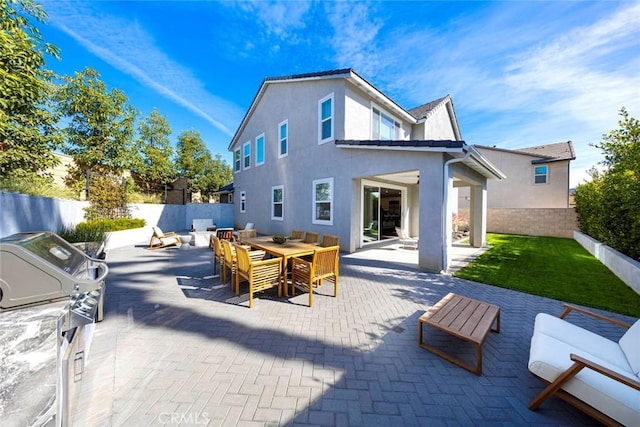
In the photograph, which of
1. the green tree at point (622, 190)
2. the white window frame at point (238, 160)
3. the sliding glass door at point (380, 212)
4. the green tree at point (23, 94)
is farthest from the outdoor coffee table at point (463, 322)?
the white window frame at point (238, 160)

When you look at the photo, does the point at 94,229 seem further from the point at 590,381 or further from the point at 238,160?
the point at 590,381

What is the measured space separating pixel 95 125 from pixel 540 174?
3165 centimetres

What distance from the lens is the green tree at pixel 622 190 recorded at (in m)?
5.01

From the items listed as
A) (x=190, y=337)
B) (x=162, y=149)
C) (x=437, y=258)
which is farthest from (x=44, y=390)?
(x=162, y=149)

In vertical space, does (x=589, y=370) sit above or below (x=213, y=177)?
below

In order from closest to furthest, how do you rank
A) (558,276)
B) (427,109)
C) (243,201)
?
(558,276), (427,109), (243,201)

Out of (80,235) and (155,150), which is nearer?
(80,235)

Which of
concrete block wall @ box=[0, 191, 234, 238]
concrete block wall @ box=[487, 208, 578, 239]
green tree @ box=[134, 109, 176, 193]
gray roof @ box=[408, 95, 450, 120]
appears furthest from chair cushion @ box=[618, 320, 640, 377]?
green tree @ box=[134, 109, 176, 193]

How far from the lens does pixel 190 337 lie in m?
3.54

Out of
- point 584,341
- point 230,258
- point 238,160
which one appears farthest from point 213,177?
point 584,341

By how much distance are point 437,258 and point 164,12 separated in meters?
12.2

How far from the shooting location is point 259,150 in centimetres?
1553

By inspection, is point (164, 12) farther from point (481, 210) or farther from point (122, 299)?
point (481, 210)

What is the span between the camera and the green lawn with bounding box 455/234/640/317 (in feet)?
16.2
